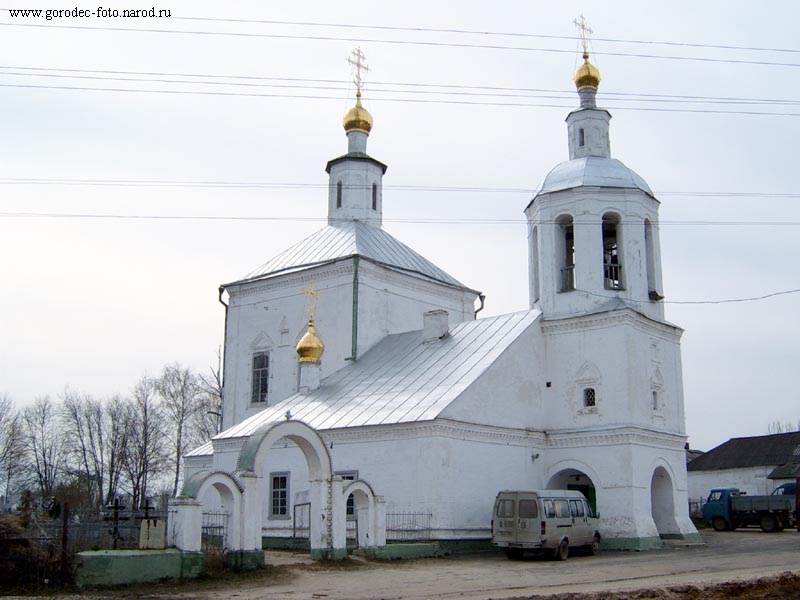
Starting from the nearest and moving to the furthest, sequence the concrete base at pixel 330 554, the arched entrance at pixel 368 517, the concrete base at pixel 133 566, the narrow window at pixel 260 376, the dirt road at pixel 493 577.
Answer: the dirt road at pixel 493 577 → the concrete base at pixel 133 566 → the concrete base at pixel 330 554 → the arched entrance at pixel 368 517 → the narrow window at pixel 260 376

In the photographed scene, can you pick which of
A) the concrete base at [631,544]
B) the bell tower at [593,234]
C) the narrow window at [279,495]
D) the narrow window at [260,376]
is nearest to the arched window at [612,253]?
the bell tower at [593,234]

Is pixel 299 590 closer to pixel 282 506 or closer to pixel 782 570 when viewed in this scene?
pixel 782 570

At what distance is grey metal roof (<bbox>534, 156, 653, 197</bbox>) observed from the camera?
23.6 m

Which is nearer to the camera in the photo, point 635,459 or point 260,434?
point 260,434

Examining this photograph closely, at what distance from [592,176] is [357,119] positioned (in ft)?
36.2

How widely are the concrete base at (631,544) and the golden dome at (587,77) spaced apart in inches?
480

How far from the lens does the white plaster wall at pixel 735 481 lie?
45.2 m

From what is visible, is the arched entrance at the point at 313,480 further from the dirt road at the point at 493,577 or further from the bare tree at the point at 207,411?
the bare tree at the point at 207,411

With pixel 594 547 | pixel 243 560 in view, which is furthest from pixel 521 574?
pixel 594 547

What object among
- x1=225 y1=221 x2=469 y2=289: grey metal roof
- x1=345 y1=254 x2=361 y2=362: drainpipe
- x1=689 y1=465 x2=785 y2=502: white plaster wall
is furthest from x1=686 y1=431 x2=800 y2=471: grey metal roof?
x1=345 y1=254 x2=361 y2=362: drainpipe

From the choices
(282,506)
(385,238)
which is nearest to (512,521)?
(282,506)

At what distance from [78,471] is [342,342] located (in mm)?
25092

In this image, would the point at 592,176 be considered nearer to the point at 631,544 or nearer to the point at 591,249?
the point at 591,249

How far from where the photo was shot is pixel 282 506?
77.1 feet
